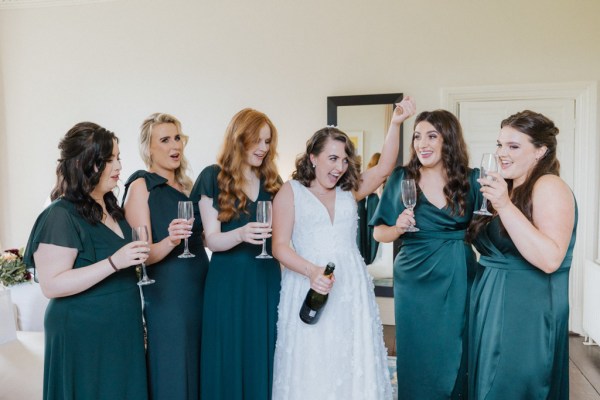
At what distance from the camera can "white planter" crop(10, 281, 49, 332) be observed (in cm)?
346

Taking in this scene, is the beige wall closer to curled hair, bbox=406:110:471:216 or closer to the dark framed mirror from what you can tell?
the dark framed mirror

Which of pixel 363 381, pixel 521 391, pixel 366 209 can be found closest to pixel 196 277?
pixel 363 381

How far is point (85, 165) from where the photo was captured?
78.4 inches

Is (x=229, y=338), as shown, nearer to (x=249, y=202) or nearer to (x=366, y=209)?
(x=249, y=202)

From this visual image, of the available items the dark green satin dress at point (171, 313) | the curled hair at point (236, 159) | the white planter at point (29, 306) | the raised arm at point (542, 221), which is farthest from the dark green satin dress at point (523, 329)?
the white planter at point (29, 306)

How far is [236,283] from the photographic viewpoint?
7.88 feet

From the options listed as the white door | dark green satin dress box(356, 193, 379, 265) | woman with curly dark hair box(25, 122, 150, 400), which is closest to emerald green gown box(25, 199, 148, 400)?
woman with curly dark hair box(25, 122, 150, 400)

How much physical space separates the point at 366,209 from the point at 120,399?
251 cm

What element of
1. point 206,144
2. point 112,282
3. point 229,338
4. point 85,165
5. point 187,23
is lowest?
point 229,338

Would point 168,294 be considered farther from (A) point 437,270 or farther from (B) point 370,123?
(B) point 370,123

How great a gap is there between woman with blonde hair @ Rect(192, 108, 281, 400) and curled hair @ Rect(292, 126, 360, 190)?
0.21 meters

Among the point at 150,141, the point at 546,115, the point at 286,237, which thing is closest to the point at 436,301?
the point at 286,237

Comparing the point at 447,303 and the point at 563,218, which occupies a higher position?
the point at 563,218

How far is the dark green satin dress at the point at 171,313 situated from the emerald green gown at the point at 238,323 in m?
0.07
